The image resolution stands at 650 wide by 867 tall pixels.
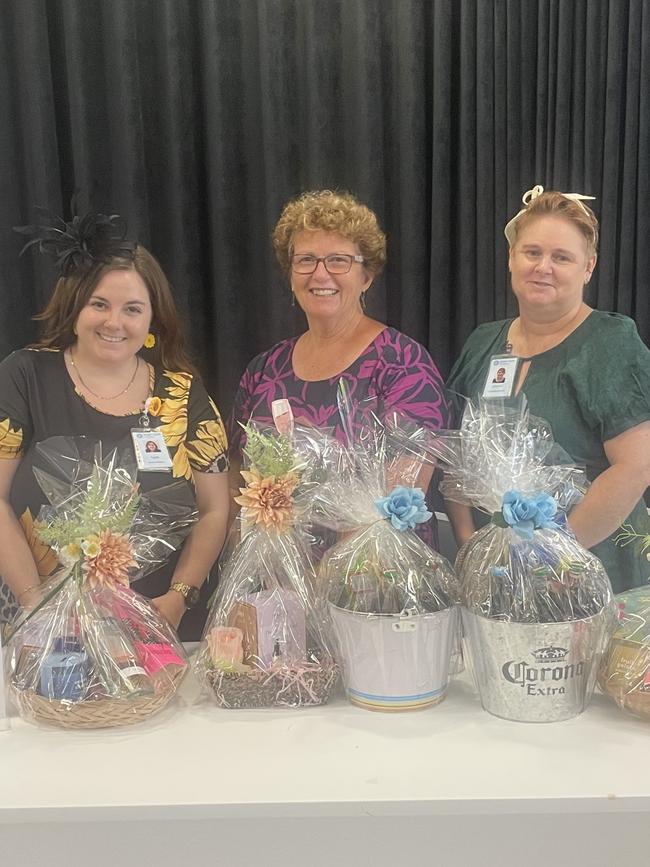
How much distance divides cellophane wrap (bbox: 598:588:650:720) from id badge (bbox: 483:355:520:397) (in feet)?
2.22

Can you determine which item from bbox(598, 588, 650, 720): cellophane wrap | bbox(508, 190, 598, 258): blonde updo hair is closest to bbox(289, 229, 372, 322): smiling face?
bbox(508, 190, 598, 258): blonde updo hair

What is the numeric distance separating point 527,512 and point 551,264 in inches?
30.4

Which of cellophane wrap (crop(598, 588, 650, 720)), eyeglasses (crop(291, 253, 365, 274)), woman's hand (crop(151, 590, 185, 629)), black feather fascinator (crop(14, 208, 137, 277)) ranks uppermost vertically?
black feather fascinator (crop(14, 208, 137, 277))

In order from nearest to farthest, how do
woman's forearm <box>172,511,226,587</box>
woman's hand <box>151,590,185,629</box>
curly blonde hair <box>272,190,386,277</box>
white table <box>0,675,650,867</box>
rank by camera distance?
white table <box>0,675,650,867</box> < woman's hand <box>151,590,185,629</box> < woman's forearm <box>172,511,226,587</box> < curly blonde hair <box>272,190,386,277</box>

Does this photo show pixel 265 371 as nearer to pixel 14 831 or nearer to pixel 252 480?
pixel 252 480

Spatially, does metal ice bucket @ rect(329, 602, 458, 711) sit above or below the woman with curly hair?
below

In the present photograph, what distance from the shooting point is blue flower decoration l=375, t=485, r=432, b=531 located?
1145mm

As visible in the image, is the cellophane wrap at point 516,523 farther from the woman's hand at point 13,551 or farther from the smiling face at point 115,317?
the woman's hand at point 13,551

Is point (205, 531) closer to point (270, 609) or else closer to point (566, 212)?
point (270, 609)

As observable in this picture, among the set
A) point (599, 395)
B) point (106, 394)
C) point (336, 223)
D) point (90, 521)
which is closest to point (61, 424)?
point (106, 394)

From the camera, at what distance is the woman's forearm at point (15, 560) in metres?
1.59

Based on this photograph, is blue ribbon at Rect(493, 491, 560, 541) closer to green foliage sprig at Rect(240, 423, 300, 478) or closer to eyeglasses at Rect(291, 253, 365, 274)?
green foliage sprig at Rect(240, 423, 300, 478)

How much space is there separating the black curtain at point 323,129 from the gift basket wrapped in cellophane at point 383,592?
119 centimetres

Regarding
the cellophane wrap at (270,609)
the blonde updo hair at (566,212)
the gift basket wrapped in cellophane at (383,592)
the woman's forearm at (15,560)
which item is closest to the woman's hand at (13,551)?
the woman's forearm at (15,560)
